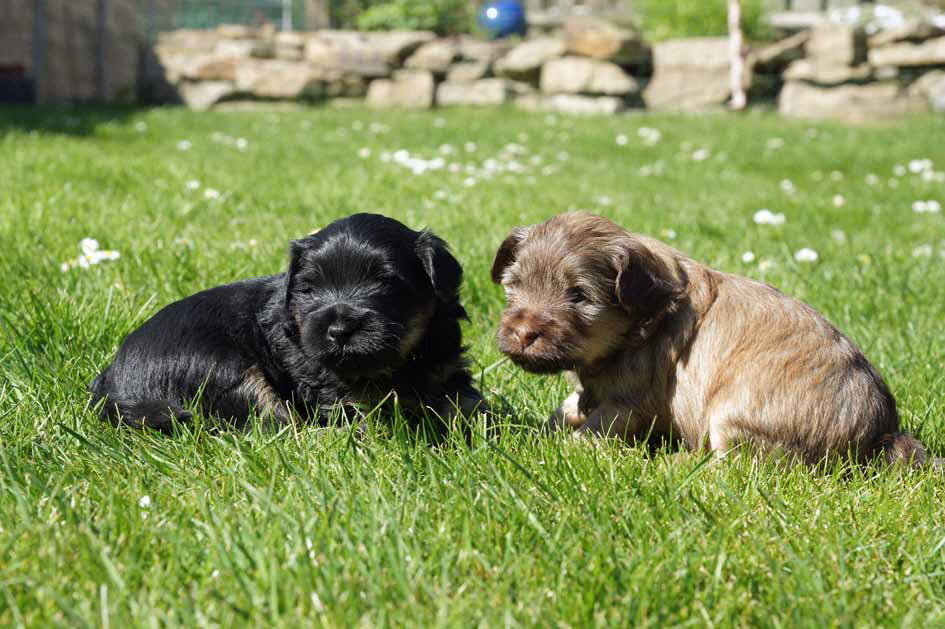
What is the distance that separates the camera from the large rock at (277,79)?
14.1m

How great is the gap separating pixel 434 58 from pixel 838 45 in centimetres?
645

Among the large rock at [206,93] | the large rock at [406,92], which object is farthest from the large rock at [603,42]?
the large rock at [206,93]

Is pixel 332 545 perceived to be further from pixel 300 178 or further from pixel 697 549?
pixel 300 178

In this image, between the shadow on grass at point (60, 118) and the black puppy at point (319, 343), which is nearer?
the black puppy at point (319, 343)

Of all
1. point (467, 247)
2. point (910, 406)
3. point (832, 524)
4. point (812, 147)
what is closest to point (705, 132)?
point (812, 147)

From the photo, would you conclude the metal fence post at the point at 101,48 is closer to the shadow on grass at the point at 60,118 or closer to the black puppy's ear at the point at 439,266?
the shadow on grass at the point at 60,118

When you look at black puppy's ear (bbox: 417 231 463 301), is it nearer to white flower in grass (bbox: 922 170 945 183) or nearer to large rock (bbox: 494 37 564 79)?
white flower in grass (bbox: 922 170 945 183)

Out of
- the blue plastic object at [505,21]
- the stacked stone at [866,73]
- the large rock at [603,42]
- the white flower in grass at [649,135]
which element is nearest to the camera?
the white flower in grass at [649,135]

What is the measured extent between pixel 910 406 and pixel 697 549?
1.71 m

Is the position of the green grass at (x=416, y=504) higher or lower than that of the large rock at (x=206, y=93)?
lower

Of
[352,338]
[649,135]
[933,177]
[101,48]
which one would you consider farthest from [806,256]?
[101,48]

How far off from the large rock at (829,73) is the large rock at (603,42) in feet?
8.36

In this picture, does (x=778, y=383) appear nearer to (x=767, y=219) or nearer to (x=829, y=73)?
(x=767, y=219)

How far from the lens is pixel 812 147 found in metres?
10.6
